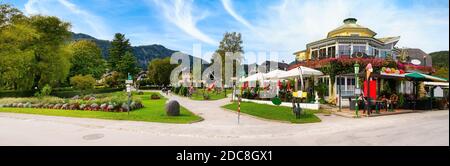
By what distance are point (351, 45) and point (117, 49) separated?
3039 inches

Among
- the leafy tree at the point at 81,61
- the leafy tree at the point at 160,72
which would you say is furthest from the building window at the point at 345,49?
the leafy tree at the point at 160,72

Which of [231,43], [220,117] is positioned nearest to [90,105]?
[220,117]

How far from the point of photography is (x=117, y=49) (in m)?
90.5

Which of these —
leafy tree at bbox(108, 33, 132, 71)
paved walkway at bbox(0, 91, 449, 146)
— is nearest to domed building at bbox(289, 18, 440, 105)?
paved walkway at bbox(0, 91, 449, 146)

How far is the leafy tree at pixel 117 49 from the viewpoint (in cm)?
8925

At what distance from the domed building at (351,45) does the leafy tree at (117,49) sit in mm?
68807

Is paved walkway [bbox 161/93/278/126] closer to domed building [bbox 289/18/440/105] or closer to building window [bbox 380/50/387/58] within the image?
domed building [bbox 289/18/440/105]

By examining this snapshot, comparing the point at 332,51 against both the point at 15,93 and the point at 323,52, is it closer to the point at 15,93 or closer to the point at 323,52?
the point at 323,52

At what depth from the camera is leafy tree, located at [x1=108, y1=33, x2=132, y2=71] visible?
8925 cm

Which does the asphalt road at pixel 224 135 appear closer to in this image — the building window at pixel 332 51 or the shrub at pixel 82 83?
the building window at pixel 332 51

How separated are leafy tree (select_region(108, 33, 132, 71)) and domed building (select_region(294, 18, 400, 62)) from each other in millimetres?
68807
